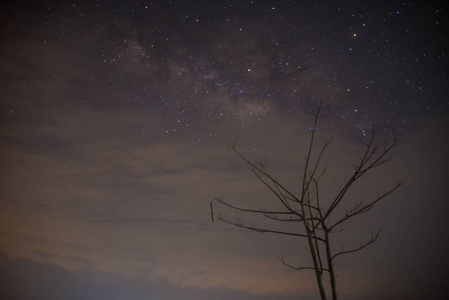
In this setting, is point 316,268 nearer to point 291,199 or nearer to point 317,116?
point 291,199

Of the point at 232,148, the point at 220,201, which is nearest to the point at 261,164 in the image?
the point at 232,148

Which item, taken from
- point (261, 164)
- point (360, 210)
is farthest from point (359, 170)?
point (261, 164)

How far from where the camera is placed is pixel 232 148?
4098mm

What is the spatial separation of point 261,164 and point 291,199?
25.1 inches

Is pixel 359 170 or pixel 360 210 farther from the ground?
pixel 359 170

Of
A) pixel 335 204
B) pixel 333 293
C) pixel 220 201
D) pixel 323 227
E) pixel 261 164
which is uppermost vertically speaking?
pixel 261 164

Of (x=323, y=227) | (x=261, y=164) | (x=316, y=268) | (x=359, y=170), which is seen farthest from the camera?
(x=261, y=164)

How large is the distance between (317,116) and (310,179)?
73cm

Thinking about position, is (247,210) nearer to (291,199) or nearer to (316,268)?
(291,199)

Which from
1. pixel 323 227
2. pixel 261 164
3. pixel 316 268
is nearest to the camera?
pixel 316 268

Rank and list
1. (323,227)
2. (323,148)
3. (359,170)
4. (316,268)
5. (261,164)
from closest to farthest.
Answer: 1. (316,268)
2. (323,227)
3. (359,170)
4. (323,148)
5. (261,164)

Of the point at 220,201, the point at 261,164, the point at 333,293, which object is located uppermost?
the point at 261,164

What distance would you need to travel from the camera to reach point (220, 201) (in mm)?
3799

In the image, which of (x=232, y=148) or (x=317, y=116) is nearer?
(x=317, y=116)
